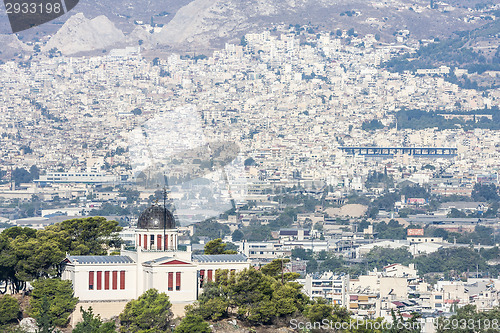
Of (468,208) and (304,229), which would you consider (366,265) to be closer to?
(304,229)

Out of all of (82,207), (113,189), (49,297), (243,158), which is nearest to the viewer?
(49,297)

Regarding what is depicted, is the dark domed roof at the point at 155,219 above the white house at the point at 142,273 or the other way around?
above

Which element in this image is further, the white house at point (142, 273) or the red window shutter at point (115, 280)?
the red window shutter at point (115, 280)

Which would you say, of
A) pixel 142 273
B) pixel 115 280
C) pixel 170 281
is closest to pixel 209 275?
pixel 170 281

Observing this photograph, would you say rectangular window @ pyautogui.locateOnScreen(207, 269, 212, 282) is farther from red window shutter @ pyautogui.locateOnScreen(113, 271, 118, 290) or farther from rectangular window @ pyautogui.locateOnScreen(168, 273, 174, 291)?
red window shutter @ pyautogui.locateOnScreen(113, 271, 118, 290)

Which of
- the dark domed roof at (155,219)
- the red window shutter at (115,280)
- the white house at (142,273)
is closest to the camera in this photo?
the white house at (142,273)

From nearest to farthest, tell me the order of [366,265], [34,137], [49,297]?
[49,297], [366,265], [34,137]

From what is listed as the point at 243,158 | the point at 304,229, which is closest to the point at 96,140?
the point at 243,158

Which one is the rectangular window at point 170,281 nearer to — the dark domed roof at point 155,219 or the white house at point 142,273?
the white house at point 142,273

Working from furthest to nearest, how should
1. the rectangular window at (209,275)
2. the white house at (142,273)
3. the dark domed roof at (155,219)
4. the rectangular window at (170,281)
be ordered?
1. the rectangular window at (209,275)
2. the dark domed roof at (155,219)
3. the rectangular window at (170,281)
4. the white house at (142,273)

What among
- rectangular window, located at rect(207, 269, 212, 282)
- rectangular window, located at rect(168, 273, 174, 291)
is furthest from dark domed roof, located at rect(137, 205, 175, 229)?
rectangular window, located at rect(207, 269, 212, 282)

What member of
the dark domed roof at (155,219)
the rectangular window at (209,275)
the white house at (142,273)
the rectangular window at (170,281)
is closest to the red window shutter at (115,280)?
the white house at (142,273)
